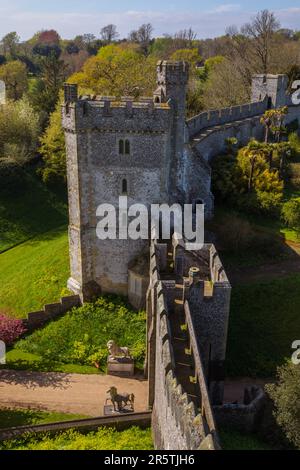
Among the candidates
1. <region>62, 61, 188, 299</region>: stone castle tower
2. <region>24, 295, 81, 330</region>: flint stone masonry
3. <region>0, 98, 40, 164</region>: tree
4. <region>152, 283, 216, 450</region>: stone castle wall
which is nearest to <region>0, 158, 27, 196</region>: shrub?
<region>0, 98, 40, 164</region>: tree

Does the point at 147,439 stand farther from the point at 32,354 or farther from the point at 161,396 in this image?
the point at 32,354

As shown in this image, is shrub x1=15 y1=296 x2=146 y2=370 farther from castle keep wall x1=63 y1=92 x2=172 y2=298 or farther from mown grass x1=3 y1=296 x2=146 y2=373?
castle keep wall x1=63 y1=92 x2=172 y2=298

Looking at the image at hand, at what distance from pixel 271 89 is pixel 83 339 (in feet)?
115

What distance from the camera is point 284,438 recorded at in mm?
19531

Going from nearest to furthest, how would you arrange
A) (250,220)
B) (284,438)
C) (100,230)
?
(284,438)
(100,230)
(250,220)

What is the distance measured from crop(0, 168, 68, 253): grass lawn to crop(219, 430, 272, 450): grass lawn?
2669cm

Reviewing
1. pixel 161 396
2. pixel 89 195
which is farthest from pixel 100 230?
pixel 161 396

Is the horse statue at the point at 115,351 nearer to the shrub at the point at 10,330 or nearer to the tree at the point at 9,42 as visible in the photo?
the shrub at the point at 10,330

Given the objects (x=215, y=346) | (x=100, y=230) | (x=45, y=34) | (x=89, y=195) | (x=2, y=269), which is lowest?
(x=2, y=269)

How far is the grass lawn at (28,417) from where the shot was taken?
21.1 m

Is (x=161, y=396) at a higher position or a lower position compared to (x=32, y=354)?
higher

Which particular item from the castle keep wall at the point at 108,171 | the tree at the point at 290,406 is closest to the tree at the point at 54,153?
the castle keep wall at the point at 108,171

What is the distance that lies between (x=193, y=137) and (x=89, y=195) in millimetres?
14687

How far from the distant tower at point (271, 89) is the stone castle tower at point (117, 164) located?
24.3 metres
